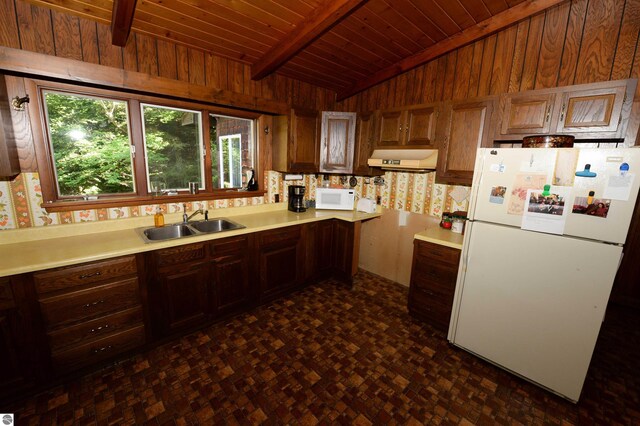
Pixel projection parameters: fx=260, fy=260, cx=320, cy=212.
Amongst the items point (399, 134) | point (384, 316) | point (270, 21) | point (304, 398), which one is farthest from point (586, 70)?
point (304, 398)

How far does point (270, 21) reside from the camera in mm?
2045

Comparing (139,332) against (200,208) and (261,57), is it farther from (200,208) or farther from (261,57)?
(261,57)

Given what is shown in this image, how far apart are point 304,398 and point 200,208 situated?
77.0 inches

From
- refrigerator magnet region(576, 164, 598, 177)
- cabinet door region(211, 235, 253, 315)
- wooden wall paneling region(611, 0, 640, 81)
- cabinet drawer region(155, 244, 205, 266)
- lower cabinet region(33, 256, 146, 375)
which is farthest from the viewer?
cabinet door region(211, 235, 253, 315)

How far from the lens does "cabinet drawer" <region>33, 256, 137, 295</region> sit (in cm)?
157

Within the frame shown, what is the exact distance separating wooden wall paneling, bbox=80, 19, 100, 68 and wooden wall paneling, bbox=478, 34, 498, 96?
324cm

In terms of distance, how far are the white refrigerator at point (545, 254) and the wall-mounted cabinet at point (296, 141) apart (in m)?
1.81

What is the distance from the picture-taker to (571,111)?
1.91m

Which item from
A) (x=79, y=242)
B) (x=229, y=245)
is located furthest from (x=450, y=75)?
(x=79, y=242)

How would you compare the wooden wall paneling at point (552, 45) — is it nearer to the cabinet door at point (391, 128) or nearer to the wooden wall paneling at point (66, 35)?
the cabinet door at point (391, 128)

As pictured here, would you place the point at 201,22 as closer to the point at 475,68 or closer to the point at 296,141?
the point at 296,141

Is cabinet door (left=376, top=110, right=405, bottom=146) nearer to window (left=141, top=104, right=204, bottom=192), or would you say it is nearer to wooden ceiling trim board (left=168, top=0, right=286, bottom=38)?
wooden ceiling trim board (left=168, top=0, right=286, bottom=38)

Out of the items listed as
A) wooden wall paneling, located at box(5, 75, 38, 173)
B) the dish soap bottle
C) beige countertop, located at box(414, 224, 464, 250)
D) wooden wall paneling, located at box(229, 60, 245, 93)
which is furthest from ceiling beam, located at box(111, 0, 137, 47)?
beige countertop, located at box(414, 224, 464, 250)

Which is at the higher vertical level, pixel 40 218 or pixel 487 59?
pixel 487 59
